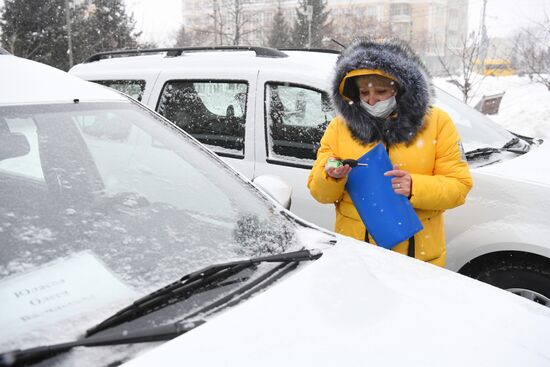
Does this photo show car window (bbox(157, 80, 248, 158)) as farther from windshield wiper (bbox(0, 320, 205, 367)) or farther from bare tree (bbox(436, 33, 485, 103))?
bare tree (bbox(436, 33, 485, 103))

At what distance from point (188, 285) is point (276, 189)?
81 cm

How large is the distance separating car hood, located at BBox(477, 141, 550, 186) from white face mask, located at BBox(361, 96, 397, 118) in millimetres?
842

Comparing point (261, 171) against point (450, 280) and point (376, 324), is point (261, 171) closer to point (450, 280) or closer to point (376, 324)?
point (450, 280)

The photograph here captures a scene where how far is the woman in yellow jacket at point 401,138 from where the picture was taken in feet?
7.21

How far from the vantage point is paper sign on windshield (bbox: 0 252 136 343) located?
1221mm

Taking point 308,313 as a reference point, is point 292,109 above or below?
above

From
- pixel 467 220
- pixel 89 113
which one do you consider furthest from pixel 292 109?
pixel 89 113

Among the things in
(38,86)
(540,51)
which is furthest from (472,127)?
(540,51)

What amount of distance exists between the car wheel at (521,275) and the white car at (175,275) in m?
1.14

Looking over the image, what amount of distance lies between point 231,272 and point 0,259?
0.66m

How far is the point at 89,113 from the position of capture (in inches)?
78.5

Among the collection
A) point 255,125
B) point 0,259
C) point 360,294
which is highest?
point 255,125

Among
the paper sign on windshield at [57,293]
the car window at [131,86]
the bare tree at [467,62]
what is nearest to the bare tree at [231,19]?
the bare tree at [467,62]

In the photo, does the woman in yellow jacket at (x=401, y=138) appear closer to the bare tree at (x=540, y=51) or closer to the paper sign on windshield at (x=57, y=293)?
the paper sign on windshield at (x=57, y=293)
